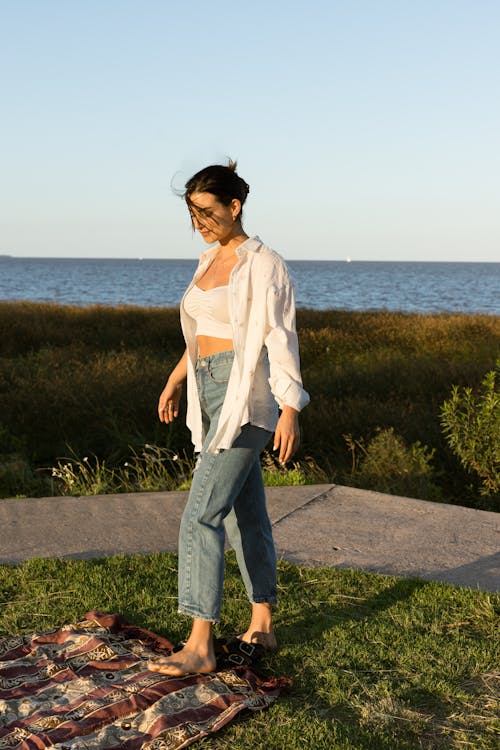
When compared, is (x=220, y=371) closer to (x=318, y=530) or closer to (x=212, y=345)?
(x=212, y=345)

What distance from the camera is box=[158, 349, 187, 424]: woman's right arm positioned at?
3917 mm

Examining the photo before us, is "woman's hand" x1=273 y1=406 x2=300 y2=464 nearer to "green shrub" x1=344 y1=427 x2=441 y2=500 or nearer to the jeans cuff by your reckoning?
the jeans cuff

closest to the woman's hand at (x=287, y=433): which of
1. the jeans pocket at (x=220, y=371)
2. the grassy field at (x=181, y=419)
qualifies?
the jeans pocket at (x=220, y=371)

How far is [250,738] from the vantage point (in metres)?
3.06

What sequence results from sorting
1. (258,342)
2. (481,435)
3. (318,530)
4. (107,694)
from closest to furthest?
(107,694)
(258,342)
(318,530)
(481,435)

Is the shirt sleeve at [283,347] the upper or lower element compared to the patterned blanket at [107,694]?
upper

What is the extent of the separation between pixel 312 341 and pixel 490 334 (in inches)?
207

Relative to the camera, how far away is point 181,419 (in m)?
10.6

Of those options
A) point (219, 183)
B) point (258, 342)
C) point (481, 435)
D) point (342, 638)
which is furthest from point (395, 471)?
point (219, 183)

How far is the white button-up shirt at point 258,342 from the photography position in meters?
3.37

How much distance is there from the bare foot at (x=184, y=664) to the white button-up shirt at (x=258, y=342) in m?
0.80

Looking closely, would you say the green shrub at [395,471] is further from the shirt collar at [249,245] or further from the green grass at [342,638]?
the shirt collar at [249,245]

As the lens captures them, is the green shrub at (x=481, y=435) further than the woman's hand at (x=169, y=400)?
Yes

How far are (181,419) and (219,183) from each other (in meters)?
7.25
